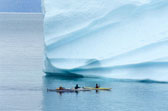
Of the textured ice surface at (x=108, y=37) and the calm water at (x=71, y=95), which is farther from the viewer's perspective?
the textured ice surface at (x=108, y=37)

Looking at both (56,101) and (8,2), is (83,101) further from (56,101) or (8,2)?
(8,2)

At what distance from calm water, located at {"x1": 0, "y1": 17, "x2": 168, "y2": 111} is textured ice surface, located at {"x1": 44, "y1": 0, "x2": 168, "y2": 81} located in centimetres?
47

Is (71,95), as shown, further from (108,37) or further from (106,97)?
(108,37)

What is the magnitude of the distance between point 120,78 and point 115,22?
167 cm

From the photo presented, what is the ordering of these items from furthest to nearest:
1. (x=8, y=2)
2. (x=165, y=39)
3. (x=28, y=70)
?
(x=8, y=2) → (x=28, y=70) → (x=165, y=39)

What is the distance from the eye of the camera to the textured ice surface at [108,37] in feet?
74.1

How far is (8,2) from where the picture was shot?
72250 mm

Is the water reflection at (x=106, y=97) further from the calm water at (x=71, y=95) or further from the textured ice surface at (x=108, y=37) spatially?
the textured ice surface at (x=108, y=37)

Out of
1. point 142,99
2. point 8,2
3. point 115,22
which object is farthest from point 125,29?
point 8,2

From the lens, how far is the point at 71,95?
22.0 metres

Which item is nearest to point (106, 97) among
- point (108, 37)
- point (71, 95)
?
point (71, 95)

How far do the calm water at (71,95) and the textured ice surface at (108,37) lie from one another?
474 millimetres

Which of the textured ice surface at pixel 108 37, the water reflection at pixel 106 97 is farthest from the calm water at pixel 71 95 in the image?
the textured ice surface at pixel 108 37

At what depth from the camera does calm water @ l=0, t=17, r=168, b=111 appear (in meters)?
20.2
